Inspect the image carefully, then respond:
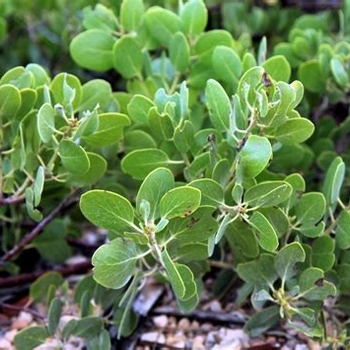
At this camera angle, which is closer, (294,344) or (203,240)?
(203,240)

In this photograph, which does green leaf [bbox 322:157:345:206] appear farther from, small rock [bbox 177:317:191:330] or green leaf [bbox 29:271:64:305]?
green leaf [bbox 29:271:64:305]

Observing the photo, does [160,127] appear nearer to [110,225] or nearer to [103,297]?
[110,225]

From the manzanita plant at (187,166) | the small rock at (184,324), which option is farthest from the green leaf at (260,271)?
the small rock at (184,324)

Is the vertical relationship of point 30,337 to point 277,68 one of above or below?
below

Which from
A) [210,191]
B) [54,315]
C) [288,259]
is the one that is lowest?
[54,315]

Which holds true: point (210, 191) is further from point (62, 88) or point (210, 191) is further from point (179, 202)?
point (62, 88)

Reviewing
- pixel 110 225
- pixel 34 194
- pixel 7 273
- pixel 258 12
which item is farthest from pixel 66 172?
pixel 258 12

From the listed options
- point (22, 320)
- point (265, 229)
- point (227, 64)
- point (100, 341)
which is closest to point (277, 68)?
point (227, 64)
